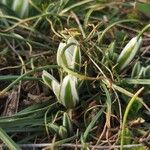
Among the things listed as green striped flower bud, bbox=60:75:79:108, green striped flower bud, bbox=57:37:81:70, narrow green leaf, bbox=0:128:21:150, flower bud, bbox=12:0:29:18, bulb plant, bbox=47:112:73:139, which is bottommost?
narrow green leaf, bbox=0:128:21:150

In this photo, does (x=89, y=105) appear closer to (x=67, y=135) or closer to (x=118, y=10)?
(x=67, y=135)

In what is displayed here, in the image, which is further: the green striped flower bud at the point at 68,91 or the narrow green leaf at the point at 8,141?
the green striped flower bud at the point at 68,91

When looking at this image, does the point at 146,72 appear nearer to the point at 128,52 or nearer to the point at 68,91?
the point at 128,52

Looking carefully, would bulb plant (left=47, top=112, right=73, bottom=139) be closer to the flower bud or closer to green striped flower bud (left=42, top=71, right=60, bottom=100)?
green striped flower bud (left=42, top=71, right=60, bottom=100)

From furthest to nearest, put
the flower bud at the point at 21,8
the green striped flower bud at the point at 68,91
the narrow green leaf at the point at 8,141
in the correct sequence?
the flower bud at the point at 21,8 < the green striped flower bud at the point at 68,91 < the narrow green leaf at the point at 8,141

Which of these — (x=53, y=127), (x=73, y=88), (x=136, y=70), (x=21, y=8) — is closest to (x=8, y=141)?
(x=53, y=127)

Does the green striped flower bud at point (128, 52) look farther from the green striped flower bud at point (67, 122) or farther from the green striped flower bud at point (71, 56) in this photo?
the green striped flower bud at point (67, 122)

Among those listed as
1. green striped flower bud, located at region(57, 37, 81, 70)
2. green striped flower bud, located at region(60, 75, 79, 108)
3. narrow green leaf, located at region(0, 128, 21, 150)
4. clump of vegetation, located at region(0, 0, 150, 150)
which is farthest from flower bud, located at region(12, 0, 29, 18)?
narrow green leaf, located at region(0, 128, 21, 150)

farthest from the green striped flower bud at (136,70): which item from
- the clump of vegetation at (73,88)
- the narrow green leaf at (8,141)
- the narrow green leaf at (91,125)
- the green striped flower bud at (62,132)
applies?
the narrow green leaf at (8,141)
